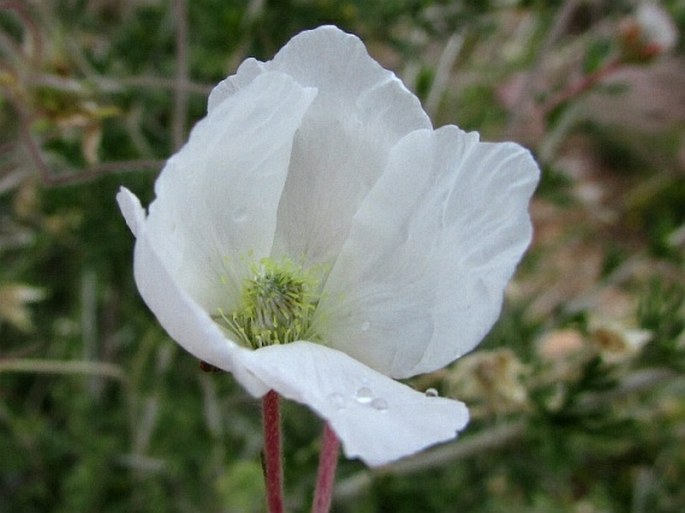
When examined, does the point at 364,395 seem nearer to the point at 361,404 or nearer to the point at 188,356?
the point at 361,404

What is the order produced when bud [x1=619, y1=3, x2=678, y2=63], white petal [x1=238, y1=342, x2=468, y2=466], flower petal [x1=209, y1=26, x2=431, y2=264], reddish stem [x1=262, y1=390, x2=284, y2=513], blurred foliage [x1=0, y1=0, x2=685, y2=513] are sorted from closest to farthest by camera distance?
white petal [x1=238, y1=342, x2=468, y2=466] → reddish stem [x1=262, y1=390, x2=284, y2=513] → flower petal [x1=209, y1=26, x2=431, y2=264] → blurred foliage [x1=0, y1=0, x2=685, y2=513] → bud [x1=619, y1=3, x2=678, y2=63]

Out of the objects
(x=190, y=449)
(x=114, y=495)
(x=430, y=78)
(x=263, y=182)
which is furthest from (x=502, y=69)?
(x=263, y=182)

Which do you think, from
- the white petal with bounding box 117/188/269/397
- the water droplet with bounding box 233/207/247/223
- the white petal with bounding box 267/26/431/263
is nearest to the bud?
the white petal with bounding box 267/26/431/263

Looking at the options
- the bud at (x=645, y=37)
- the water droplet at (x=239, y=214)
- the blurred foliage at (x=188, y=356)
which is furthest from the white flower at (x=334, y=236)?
the bud at (x=645, y=37)

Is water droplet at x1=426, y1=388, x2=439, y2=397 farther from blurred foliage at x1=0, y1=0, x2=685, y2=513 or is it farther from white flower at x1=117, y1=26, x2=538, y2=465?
blurred foliage at x1=0, y1=0, x2=685, y2=513

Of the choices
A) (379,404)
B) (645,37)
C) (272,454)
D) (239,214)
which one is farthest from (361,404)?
(645,37)

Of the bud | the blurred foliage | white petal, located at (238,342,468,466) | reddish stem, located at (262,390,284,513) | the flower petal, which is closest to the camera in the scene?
white petal, located at (238,342,468,466)

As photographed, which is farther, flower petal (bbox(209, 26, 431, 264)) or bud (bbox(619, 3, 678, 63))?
bud (bbox(619, 3, 678, 63))
